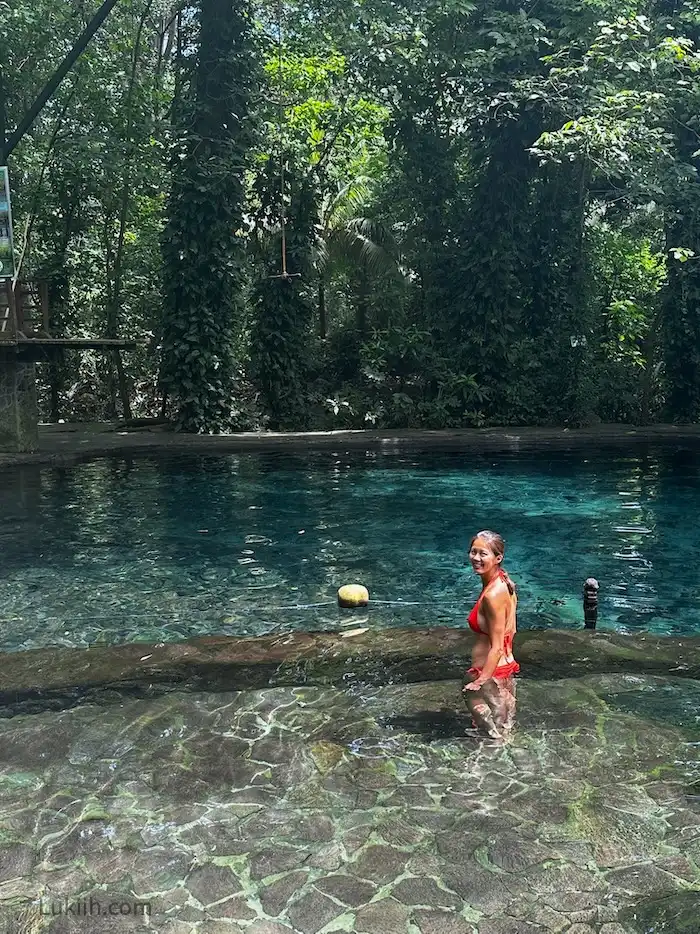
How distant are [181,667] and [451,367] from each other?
1370cm

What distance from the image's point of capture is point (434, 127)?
60.3ft

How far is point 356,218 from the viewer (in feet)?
62.8

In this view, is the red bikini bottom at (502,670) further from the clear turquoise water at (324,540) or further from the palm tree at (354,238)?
the palm tree at (354,238)

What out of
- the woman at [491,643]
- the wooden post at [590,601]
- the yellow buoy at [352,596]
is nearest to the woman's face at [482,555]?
the woman at [491,643]

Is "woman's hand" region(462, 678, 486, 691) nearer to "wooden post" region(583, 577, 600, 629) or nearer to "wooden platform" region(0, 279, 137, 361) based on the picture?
"wooden post" region(583, 577, 600, 629)

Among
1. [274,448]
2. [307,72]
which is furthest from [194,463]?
[307,72]

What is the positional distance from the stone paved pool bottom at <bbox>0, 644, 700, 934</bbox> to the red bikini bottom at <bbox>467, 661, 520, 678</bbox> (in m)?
0.11

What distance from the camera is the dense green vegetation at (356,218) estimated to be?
53.7 feet

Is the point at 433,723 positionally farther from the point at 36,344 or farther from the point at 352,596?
the point at 36,344

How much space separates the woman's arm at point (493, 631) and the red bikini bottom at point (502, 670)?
0.09 metres

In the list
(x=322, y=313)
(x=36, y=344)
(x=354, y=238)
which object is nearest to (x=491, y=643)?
(x=36, y=344)

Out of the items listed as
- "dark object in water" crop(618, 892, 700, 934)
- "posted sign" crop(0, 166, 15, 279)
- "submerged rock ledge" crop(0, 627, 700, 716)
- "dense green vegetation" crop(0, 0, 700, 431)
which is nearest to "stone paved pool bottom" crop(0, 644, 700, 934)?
"dark object in water" crop(618, 892, 700, 934)

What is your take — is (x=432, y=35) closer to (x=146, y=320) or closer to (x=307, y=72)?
(x=307, y=72)

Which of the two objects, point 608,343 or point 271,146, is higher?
point 271,146
